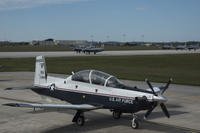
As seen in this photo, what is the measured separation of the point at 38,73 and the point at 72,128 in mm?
4326

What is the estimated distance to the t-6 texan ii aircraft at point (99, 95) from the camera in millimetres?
13211

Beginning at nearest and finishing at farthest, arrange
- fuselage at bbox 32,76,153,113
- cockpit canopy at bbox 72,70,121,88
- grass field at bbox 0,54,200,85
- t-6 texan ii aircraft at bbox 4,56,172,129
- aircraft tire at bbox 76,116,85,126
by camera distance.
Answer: t-6 texan ii aircraft at bbox 4,56,172,129
fuselage at bbox 32,76,153,113
aircraft tire at bbox 76,116,85,126
cockpit canopy at bbox 72,70,121,88
grass field at bbox 0,54,200,85

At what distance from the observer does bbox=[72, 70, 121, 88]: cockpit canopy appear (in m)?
14.5

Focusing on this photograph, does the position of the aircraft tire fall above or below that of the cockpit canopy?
below

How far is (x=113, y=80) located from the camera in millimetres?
14555

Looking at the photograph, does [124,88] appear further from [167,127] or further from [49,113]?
[49,113]

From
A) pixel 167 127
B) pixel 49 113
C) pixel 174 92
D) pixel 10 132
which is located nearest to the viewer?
pixel 10 132

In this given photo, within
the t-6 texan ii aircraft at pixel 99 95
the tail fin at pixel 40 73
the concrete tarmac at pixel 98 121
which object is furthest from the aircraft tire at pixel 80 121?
the tail fin at pixel 40 73

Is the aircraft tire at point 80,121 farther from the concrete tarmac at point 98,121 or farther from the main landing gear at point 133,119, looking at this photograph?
the main landing gear at point 133,119

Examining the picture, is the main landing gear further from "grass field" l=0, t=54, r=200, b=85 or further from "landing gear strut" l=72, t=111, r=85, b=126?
"grass field" l=0, t=54, r=200, b=85

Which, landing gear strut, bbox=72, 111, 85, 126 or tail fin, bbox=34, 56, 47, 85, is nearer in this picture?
landing gear strut, bbox=72, 111, 85, 126

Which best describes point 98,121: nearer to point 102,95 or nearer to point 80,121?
point 80,121

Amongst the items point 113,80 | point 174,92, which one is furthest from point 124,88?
point 174,92

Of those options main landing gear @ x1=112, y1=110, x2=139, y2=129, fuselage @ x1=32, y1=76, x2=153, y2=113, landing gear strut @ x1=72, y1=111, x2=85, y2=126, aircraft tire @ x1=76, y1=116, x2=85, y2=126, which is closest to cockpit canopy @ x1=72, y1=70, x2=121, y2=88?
fuselage @ x1=32, y1=76, x2=153, y2=113
